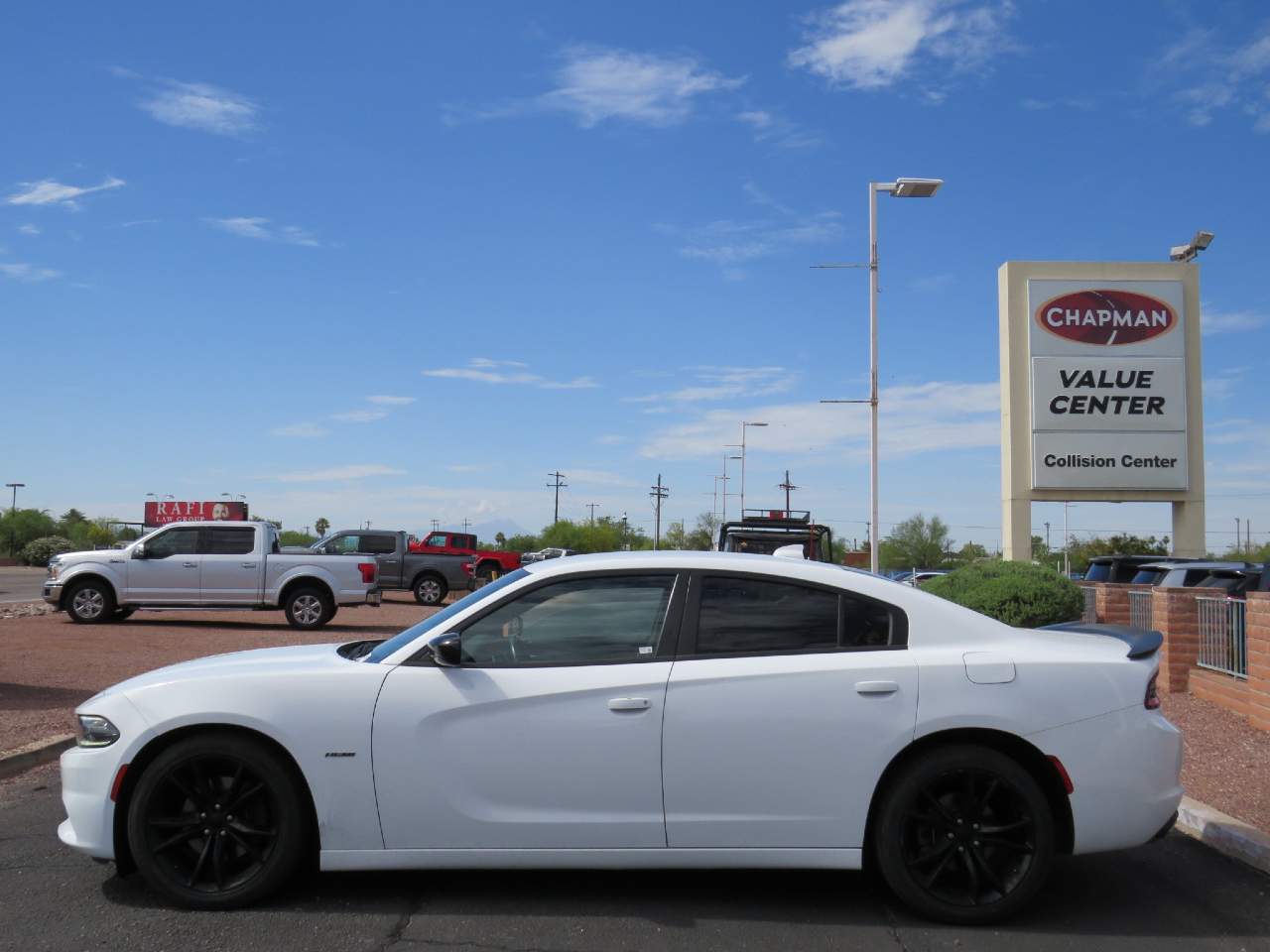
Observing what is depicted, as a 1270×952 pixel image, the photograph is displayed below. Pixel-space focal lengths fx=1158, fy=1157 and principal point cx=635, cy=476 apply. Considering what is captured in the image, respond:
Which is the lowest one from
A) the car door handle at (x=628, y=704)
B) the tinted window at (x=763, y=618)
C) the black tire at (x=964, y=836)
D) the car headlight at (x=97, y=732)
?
the black tire at (x=964, y=836)

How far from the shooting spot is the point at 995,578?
1458 cm

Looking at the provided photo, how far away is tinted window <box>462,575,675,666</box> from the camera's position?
199 inches

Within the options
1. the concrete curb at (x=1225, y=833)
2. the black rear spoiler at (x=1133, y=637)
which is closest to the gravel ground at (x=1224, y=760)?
the concrete curb at (x=1225, y=833)

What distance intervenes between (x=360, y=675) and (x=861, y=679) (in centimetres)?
215

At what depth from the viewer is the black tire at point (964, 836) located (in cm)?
484

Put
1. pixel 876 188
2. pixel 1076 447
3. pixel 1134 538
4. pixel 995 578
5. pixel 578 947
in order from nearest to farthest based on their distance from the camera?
pixel 578 947, pixel 995 578, pixel 876 188, pixel 1076 447, pixel 1134 538

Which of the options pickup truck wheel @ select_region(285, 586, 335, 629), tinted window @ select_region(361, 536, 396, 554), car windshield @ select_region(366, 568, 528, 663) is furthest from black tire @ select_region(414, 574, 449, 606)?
car windshield @ select_region(366, 568, 528, 663)

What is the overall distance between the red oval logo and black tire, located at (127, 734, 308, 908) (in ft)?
79.1

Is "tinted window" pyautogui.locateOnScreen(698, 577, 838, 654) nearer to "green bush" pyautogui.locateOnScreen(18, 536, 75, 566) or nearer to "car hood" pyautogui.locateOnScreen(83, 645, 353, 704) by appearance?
"car hood" pyautogui.locateOnScreen(83, 645, 353, 704)

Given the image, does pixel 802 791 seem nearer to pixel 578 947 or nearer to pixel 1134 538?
pixel 578 947

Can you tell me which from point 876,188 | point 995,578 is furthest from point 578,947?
point 876,188

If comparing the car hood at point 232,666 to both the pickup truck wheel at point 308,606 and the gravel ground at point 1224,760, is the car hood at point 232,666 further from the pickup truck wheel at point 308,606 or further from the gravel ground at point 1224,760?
the pickup truck wheel at point 308,606

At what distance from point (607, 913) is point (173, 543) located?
1786 centimetres

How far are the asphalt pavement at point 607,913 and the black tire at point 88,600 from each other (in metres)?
15.8
